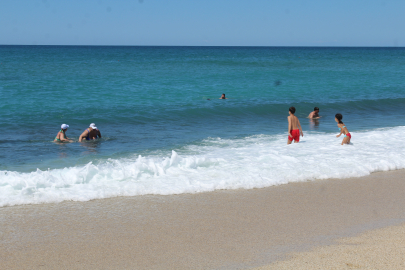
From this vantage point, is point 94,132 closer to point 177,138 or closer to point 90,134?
point 90,134

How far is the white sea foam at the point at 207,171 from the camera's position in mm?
6867

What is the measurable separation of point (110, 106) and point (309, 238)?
15.6 m

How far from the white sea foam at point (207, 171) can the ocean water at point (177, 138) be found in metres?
0.02

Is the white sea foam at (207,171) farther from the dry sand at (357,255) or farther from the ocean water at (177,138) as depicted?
the dry sand at (357,255)

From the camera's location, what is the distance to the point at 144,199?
6621 millimetres

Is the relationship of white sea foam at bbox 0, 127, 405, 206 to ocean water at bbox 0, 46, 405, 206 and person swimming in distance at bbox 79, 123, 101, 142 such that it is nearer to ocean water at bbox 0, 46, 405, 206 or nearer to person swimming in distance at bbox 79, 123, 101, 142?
ocean water at bbox 0, 46, 405, 206

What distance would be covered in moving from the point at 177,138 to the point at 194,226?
7045 millimetres

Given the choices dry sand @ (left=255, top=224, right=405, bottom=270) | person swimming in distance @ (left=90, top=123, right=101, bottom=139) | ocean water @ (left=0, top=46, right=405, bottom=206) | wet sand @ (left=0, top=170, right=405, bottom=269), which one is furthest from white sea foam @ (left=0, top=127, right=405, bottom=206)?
person swimming in distance @ (left=90, top=123, right=101, bottom=139)

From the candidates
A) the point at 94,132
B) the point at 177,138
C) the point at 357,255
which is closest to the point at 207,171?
the point at 357,255

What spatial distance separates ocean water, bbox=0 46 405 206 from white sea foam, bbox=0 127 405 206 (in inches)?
0.9

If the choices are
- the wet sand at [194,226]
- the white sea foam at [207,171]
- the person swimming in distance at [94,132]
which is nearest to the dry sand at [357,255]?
the wet sand at [194,226]

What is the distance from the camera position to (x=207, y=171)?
8016 millimetres

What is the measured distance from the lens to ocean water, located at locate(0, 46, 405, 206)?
7395mm

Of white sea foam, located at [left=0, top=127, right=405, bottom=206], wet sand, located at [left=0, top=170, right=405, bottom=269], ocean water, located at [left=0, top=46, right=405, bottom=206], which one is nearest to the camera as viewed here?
wet sand, located at [left=0, top=170, right=405, bottom=269]
